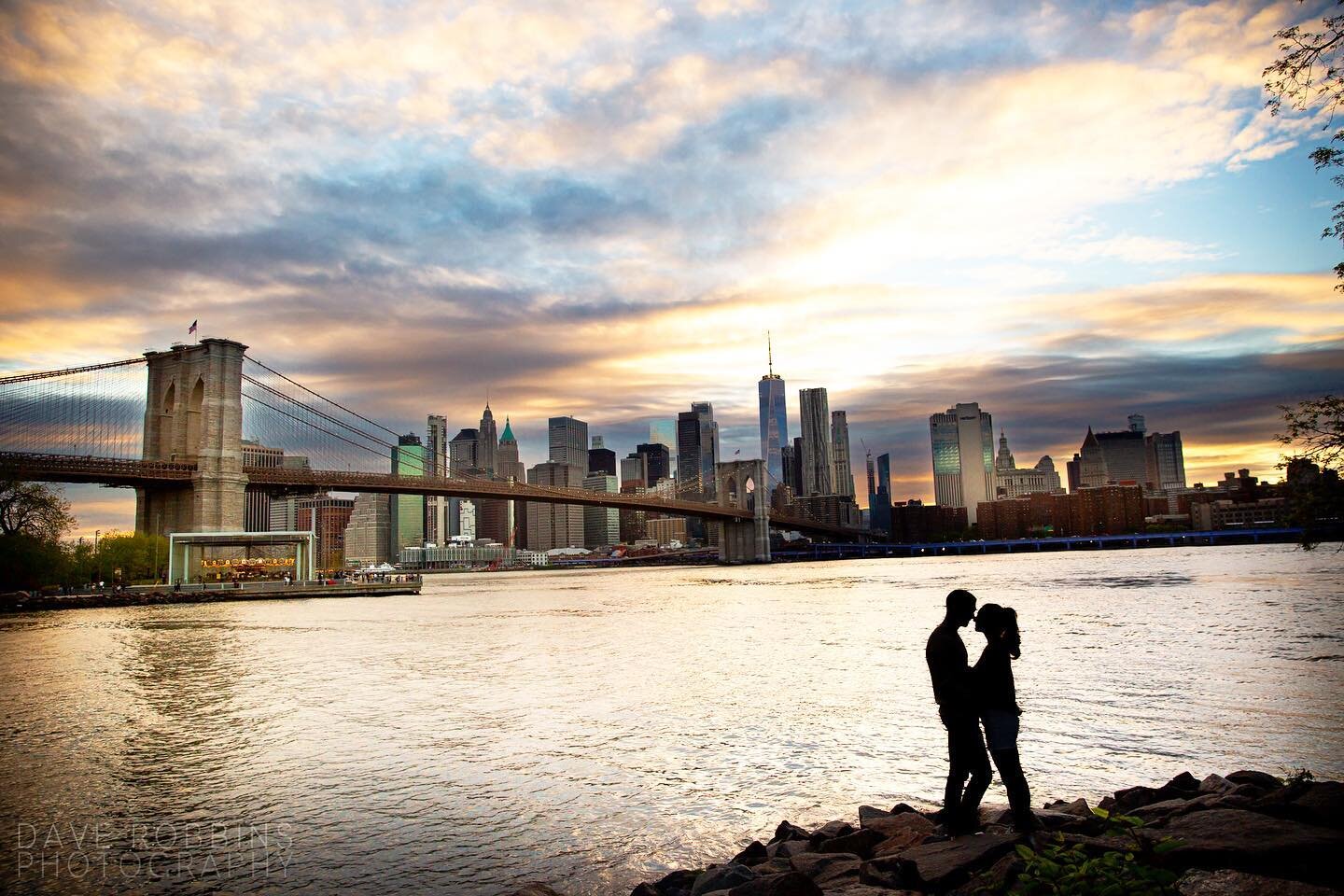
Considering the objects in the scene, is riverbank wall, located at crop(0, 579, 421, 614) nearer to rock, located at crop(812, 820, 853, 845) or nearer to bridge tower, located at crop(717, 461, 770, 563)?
rock, located at crop(812, 820, 853, 845)

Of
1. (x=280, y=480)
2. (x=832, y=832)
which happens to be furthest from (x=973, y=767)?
(x=280, y=480)

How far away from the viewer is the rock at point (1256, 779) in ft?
23.9

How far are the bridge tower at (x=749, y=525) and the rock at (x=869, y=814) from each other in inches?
4941

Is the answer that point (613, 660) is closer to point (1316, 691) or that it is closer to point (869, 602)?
point (1316, 691)

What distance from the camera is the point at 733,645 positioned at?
25.9 meters

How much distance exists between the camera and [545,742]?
42.0 ft

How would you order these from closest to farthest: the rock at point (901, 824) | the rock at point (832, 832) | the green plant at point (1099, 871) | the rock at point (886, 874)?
the green plant at point (1099, 871) → the rock at point (886, 874) → the rock at point (901, 824) → the rock at point (832, 832)

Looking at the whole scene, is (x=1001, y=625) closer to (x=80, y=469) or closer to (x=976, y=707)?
(x=976, y=707)

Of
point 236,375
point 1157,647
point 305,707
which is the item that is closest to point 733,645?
point 1157,647

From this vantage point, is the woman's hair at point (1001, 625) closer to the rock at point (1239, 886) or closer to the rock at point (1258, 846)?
the rock at point (1258, 846)

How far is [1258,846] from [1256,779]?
9.95 ft

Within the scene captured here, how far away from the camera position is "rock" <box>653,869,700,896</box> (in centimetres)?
639

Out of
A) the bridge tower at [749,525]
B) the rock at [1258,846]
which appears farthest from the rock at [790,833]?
the bridge tower at [749,525]

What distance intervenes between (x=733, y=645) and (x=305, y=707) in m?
13.1
